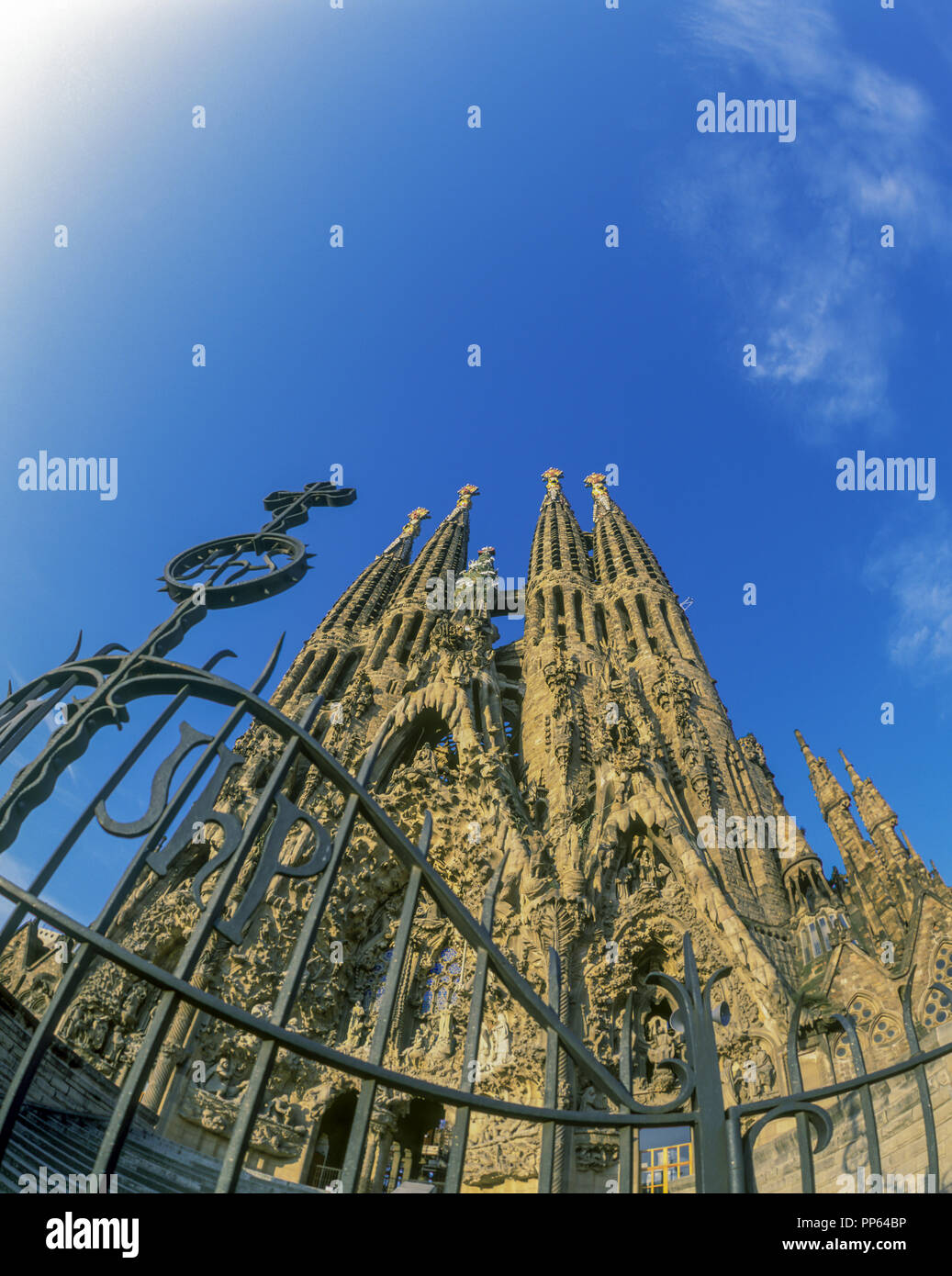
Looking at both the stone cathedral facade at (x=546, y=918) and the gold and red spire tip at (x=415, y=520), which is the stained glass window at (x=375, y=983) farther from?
the gold and red spire tip at (x=415, y=520)

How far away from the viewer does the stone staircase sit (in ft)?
9.34

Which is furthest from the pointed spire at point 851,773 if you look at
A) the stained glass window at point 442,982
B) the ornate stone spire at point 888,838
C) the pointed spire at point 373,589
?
the pointed spire at point 373,589

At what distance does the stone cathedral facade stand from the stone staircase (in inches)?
135

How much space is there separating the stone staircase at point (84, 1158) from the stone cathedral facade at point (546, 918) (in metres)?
3.43

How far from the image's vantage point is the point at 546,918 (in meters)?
11.8

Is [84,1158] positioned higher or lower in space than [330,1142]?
higher

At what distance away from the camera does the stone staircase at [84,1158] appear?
285cm

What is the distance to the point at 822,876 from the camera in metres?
13.7

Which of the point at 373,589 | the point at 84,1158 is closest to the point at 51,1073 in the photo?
the point at 84,1158

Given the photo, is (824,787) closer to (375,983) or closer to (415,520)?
(375,983)

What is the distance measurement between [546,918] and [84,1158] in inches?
353
